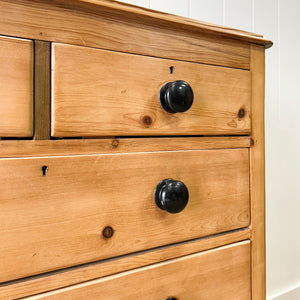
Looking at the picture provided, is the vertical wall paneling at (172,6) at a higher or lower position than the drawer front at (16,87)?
higher

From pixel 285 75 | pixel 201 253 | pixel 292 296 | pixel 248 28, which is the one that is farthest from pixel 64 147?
pixel 292 296

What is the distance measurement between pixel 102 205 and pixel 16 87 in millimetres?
196

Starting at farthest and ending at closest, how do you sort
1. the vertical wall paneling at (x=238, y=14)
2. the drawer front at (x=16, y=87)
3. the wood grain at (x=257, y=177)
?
the vertical wall paneling at (x=238, y=14) → the wood grain at (x=257, y=177) → the drawer front at (x=16, y=87)

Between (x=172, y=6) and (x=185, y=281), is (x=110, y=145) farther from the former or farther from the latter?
(x=172, y=6)

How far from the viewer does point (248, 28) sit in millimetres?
1148

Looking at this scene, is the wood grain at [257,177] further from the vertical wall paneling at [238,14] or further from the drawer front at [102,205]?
the vertical wall paneling at [238,14]

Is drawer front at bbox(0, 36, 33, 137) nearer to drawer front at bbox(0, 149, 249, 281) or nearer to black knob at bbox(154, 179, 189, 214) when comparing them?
drawer front at bbox(0, 149, 249, 281)

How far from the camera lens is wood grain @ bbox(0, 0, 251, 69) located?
0.39 metres

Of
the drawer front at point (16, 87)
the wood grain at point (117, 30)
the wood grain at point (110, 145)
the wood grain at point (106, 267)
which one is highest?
the wood grain at point (117, 30)

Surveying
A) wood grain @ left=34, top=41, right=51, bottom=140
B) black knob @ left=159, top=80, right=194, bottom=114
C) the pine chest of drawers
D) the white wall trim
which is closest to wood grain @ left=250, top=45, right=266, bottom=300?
the pine chest of drawers

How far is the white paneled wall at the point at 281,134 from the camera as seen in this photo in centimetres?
119

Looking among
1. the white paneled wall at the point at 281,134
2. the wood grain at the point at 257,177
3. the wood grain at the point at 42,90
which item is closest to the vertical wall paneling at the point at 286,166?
the white paneled wall at the point at 281,134

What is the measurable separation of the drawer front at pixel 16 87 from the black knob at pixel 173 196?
208mm

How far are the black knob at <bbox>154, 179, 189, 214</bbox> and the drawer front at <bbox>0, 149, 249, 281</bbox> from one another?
2cm
